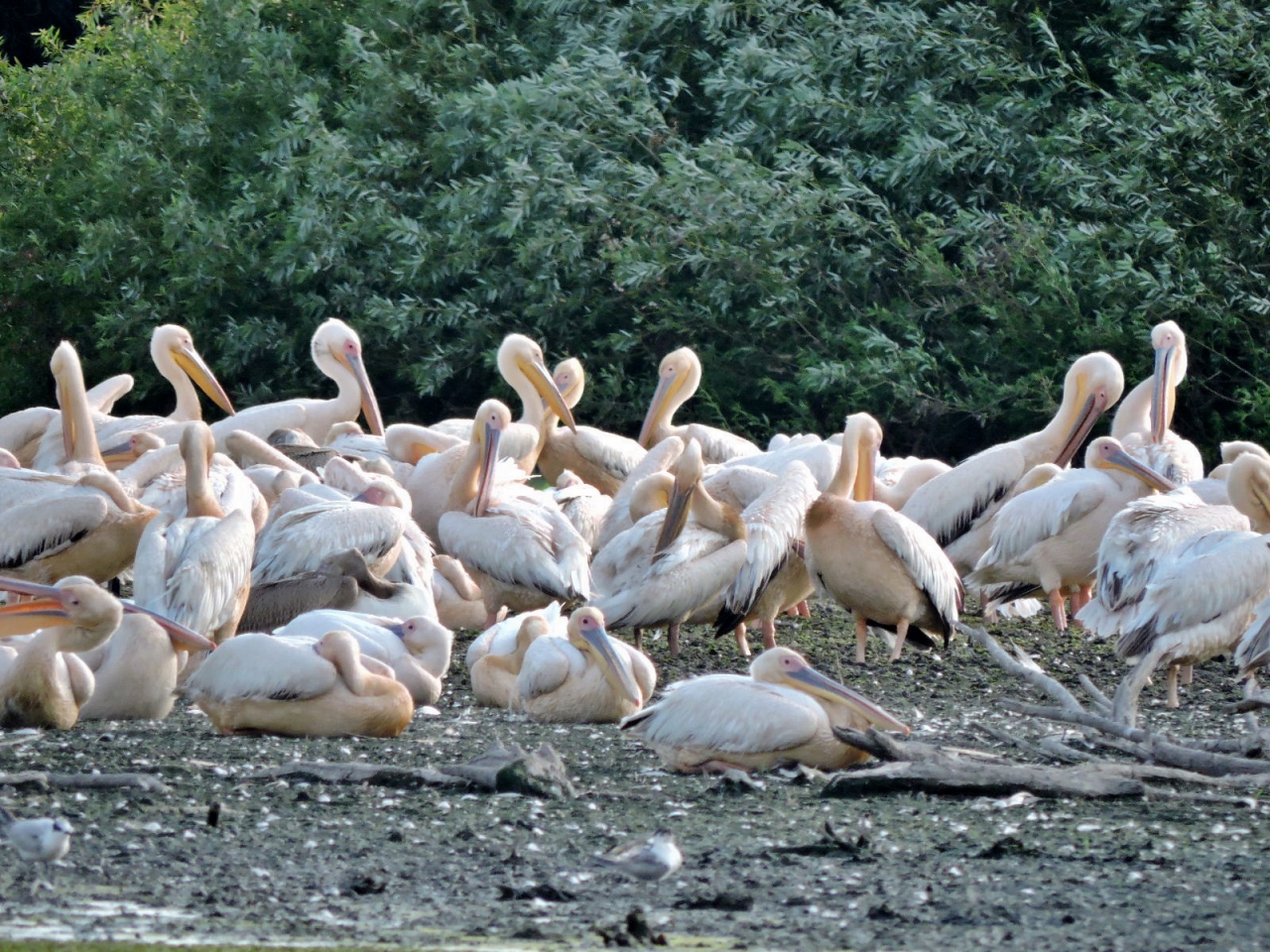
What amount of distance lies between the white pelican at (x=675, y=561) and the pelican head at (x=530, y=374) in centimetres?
332

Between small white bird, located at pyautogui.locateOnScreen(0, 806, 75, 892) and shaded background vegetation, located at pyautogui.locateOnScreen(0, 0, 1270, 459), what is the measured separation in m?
10.3

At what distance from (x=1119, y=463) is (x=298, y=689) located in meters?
4.65

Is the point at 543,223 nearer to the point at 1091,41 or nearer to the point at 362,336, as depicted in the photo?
the point at 362,336

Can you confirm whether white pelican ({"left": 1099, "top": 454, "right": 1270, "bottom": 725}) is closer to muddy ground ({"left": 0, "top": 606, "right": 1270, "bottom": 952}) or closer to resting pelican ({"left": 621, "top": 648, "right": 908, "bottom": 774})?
resting pelican ({"left": 621, "top": 648, "right": 908, "bottom": 774})

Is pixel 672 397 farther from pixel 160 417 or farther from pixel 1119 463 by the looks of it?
pixel 1119 463

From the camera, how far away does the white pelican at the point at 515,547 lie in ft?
25.3

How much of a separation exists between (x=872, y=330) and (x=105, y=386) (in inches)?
207

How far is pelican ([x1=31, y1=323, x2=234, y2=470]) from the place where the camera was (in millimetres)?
9812

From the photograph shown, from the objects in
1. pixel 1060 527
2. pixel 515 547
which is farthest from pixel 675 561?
pixel 1060 527

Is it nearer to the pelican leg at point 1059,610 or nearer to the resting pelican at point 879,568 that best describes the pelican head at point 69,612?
the resting pelican at point 879,568

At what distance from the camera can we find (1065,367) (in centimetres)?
1347

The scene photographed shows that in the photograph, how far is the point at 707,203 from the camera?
555 inches

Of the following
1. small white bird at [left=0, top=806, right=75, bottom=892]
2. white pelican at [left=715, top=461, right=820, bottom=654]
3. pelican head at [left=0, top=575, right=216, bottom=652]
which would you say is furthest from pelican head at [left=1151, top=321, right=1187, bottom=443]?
small white bird at [left=0, top=806, right=75, bottom=892]

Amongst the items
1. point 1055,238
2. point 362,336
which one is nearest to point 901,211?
point 1055,238
